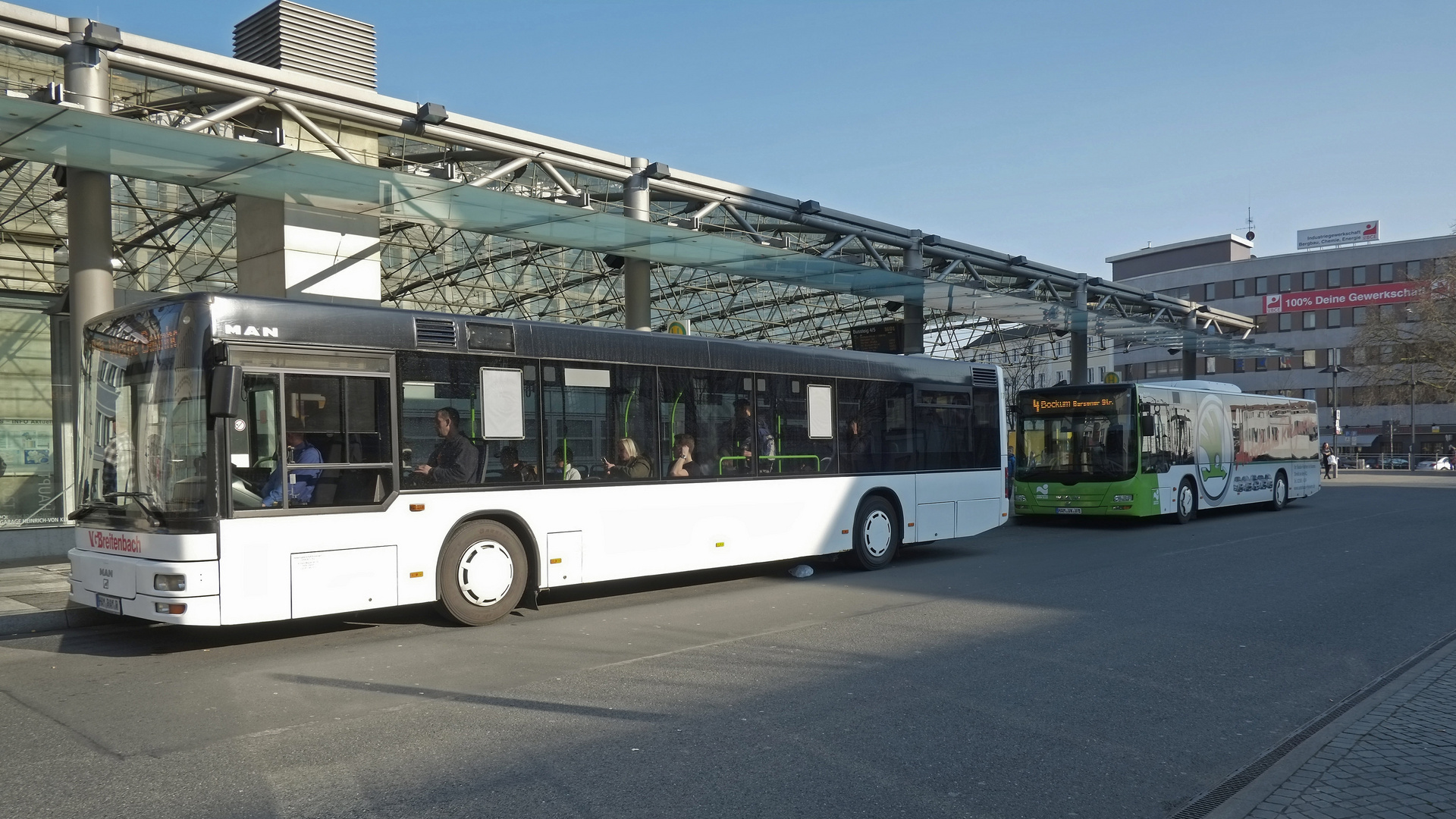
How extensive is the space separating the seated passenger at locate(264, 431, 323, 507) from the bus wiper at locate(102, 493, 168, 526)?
76 cm

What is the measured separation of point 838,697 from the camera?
667cm

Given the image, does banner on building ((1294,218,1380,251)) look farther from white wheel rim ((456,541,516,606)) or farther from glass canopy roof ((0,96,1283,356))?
white wheel rim ((456,541,516,606))

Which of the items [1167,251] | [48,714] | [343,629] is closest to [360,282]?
[343,629]

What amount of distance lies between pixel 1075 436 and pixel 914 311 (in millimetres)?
7027

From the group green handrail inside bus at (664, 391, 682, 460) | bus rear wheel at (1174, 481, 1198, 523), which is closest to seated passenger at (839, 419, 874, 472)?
green handrail inside bus at (664, 391, 682, 460)

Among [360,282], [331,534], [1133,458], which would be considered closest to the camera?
[331,534]

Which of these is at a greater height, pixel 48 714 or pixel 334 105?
pixel 334 105

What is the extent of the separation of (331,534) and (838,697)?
4376 millimetres

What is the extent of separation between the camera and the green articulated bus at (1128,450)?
65.6 ft

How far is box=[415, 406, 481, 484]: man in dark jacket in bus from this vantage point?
9.23 m

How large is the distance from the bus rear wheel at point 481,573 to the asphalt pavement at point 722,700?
25 cm

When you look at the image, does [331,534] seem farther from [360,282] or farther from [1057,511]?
[1057,511]

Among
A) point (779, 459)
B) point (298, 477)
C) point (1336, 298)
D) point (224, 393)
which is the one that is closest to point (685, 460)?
point (779, 459)

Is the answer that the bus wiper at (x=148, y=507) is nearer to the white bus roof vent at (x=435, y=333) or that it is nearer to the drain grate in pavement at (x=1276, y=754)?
the white bus roof vent at (x=435, y=333)
